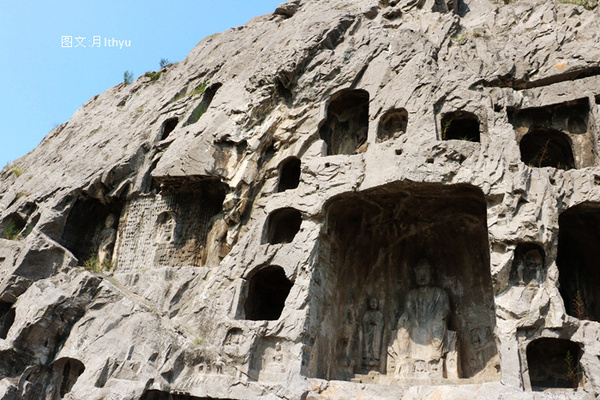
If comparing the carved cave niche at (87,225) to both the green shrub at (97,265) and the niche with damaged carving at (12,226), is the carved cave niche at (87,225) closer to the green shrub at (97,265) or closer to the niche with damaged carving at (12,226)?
the green shrub at (97,265)

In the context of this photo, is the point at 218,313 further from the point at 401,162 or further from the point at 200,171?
the point at 401,162

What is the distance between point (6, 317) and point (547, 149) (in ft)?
51.7

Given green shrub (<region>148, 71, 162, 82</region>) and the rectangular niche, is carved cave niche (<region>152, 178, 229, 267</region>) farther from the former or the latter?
green shrub (<region>148, 71, 162, 82</region>)

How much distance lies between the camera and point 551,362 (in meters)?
10.8

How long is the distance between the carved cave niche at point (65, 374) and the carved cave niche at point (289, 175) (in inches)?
281

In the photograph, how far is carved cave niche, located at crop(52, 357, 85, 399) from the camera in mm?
12664

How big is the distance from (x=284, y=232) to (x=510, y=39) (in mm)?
8688

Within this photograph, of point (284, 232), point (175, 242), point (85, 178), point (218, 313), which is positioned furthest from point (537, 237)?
point (85, 178)

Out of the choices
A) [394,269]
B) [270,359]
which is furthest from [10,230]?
[394,269]

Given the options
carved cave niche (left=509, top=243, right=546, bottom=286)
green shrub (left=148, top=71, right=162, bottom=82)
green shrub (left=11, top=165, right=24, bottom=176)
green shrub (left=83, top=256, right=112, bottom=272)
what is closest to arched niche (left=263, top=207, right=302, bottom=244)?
carved cave niche (left=509, top=243, right=546, bottom=286)

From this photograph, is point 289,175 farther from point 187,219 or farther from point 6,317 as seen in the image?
point 6,317

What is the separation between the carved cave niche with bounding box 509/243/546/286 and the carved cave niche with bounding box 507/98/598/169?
9.07ft

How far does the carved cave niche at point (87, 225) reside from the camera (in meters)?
16.4

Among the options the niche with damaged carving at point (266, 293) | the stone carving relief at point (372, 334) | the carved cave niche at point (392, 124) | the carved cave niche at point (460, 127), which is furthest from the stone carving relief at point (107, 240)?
the carved cave niche at point (460, 127)
